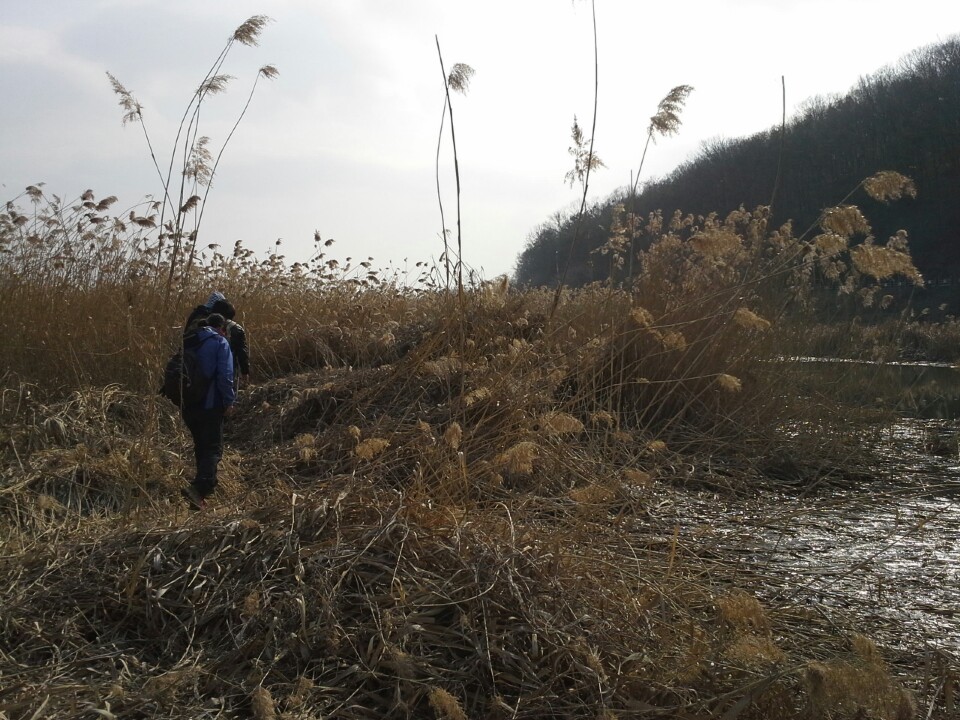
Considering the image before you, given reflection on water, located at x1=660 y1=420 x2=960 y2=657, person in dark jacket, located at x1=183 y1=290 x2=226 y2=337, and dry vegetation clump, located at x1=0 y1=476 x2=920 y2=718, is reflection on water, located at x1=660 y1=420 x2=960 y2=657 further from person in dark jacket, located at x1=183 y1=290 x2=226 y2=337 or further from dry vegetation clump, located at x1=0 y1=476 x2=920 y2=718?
person in dark jacket, located at x1=183 y1=290 x2=226 y2=337

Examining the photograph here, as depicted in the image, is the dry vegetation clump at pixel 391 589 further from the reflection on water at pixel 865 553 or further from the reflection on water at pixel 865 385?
the reflection on water at pixel 865 385

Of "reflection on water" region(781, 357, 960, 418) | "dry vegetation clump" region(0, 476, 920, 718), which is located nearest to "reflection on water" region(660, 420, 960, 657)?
"dry vegetation clump" region(0, 476, 920, 718)

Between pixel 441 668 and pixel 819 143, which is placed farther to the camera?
pixel 819 143

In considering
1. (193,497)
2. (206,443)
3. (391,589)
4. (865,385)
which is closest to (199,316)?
(206,443)

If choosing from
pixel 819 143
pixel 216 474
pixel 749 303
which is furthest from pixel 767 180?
pixel 216 474

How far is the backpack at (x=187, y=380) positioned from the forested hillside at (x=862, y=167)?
93.4 ft

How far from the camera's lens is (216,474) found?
177 inches

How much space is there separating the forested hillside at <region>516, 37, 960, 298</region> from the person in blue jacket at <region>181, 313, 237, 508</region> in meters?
28.4

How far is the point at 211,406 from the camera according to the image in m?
4.48

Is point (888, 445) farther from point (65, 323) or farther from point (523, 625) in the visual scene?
point (65, 323)

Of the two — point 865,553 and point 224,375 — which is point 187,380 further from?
point 865,553

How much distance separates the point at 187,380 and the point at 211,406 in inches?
8.5

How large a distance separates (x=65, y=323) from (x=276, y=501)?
390 cm

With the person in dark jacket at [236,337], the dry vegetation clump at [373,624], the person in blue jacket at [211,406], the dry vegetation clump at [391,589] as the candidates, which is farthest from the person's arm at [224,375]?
the dry vegetation clump at [373,624]
